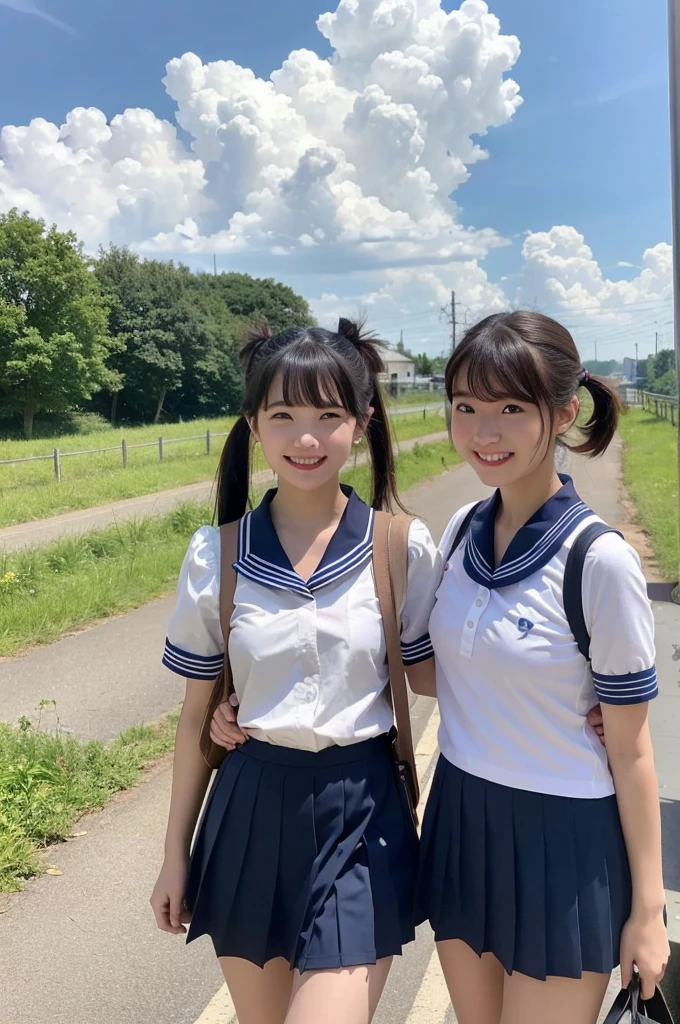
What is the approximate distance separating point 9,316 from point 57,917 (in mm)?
11676

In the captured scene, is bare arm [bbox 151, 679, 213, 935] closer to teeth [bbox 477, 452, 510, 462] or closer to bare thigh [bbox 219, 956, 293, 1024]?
bare thigh [bbox 219, 956, 293, 1024]

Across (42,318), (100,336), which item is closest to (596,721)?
(42,318)

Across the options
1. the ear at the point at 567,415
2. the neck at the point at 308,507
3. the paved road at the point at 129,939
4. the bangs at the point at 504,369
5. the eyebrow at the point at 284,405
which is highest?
the bangs at the point at 504,369

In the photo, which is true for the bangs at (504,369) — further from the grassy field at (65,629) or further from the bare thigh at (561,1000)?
the bare thigh at (561,1000)


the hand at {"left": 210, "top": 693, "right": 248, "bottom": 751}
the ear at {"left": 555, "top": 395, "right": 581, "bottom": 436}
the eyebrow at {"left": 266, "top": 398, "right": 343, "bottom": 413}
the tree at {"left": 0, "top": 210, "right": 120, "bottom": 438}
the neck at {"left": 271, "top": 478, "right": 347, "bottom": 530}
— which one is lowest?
the hand at {"left": 210, "top": 693, "right": 248, "bottom": 751}

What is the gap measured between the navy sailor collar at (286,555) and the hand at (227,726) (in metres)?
0.27

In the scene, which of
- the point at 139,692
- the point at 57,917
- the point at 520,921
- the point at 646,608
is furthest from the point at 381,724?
the point at 139,692

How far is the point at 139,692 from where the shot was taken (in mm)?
5043

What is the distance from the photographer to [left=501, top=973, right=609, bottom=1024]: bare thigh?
4.55 ft

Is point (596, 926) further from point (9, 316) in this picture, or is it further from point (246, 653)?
point (9, 316)

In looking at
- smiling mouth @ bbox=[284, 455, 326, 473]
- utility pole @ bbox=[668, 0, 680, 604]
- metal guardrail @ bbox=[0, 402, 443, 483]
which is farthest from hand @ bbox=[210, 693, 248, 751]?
metal guardrail @ bbox=[0, 402, 443, 483]

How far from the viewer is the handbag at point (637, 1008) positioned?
1.35m

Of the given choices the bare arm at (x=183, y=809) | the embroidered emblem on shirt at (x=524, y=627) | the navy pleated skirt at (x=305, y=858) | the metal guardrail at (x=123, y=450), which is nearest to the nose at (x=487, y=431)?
the embroidered emblem on shirt at (x=524, y=627)

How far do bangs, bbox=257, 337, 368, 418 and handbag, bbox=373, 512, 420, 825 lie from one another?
0.26m
